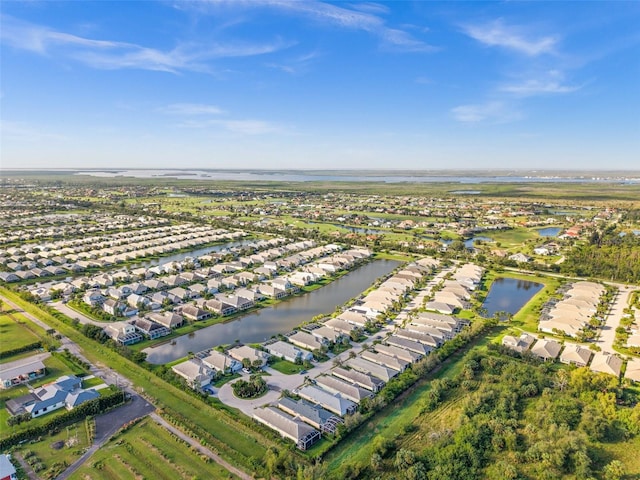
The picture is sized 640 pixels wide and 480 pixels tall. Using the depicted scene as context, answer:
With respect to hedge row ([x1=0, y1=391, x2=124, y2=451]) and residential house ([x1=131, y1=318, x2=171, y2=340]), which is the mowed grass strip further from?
residential house ([x1=131, y1=318, x2=171, y2=340])

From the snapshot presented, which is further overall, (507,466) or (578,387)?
(578,387)

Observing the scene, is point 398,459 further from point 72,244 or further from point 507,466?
point 72,244

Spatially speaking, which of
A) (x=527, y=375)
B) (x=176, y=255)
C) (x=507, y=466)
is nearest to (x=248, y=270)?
(x=176, y=255)

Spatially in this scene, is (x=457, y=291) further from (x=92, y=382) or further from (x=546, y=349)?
(x=92, y=382)

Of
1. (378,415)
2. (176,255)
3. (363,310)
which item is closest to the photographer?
(378,415)

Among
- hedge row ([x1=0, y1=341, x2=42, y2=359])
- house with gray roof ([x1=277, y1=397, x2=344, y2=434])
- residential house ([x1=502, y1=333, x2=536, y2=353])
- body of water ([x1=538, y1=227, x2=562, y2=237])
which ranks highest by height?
body of water ([x1=538, y1=227, x2=562, y2=237])

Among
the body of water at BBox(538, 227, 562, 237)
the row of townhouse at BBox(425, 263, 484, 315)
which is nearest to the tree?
the row of townhouse at BBox(425, 263, 484, 315)
